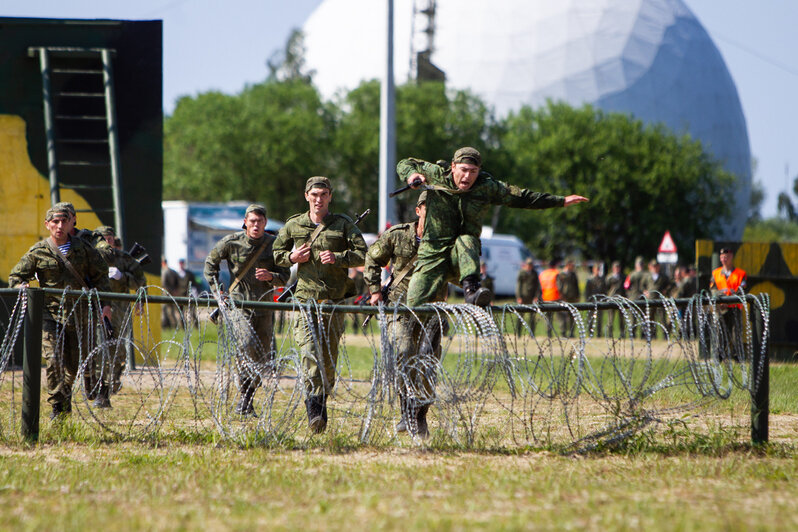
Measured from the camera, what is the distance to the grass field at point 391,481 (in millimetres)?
4641

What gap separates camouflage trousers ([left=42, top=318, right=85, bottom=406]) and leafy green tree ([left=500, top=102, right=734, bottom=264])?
134 ft

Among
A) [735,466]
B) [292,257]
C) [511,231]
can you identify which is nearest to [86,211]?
[292,257]

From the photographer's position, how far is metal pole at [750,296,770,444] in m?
6.79

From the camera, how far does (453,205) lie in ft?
23.7

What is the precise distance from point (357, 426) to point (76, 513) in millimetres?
2694

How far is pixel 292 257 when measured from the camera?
7.69 meters

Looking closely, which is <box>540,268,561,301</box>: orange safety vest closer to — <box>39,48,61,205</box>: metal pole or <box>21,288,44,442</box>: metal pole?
<box>39,48,61,205</box>: metal pole

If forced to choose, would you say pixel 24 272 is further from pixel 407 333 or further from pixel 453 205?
pixel 453 205

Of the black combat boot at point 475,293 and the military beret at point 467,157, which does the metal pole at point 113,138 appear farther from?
the black combat boot at point 475,293

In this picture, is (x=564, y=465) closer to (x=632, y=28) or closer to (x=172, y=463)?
(x=172, y=463)

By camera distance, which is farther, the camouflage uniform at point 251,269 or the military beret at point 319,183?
the camouflage uniform at point 251,269

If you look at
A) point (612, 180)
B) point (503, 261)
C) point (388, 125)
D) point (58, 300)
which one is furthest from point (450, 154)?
point (58, 300)

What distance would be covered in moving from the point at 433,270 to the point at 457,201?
0.52 metres

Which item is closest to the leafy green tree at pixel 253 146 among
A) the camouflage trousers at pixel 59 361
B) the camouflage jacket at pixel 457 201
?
the camouflage trousers at pixel 59 361
